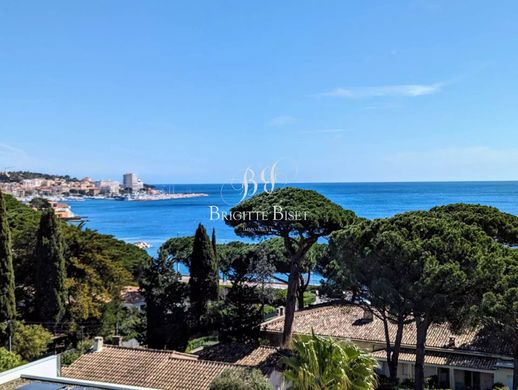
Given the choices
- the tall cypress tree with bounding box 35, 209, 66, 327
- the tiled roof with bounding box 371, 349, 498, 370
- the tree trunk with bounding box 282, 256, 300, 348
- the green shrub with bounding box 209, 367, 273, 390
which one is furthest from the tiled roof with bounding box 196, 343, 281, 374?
the green shrub with bounding box 209, 367, 273, 390

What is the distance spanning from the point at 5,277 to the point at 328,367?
47.3 ft

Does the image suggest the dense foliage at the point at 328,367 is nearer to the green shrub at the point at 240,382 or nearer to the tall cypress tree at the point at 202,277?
the green shrub at the point at 240,382

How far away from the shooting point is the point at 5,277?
18.6 metres

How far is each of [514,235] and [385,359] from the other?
682 cm

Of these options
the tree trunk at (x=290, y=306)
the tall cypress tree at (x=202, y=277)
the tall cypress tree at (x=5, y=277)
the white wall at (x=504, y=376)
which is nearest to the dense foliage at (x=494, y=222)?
the white wall at (x=504, y=376)

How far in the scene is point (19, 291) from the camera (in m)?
21.9

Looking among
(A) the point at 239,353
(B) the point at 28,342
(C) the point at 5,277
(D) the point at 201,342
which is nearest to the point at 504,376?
(A) the point at 239,353

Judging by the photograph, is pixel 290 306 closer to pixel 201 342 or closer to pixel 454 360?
pixel 454 360

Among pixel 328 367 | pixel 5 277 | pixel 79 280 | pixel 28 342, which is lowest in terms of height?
pixel 28 342

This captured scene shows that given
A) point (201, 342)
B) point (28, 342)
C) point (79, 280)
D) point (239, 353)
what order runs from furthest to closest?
point (201, 342) < point (79, 280) < point (239, 353) < point (28, 342)

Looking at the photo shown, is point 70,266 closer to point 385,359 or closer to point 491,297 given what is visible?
point 385,359

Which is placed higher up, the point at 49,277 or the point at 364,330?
the point at 49,277

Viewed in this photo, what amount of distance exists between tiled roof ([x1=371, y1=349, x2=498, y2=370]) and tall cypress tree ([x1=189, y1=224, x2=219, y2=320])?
33.5ft

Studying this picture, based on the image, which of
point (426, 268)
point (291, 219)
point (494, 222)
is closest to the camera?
point (426, 268)
